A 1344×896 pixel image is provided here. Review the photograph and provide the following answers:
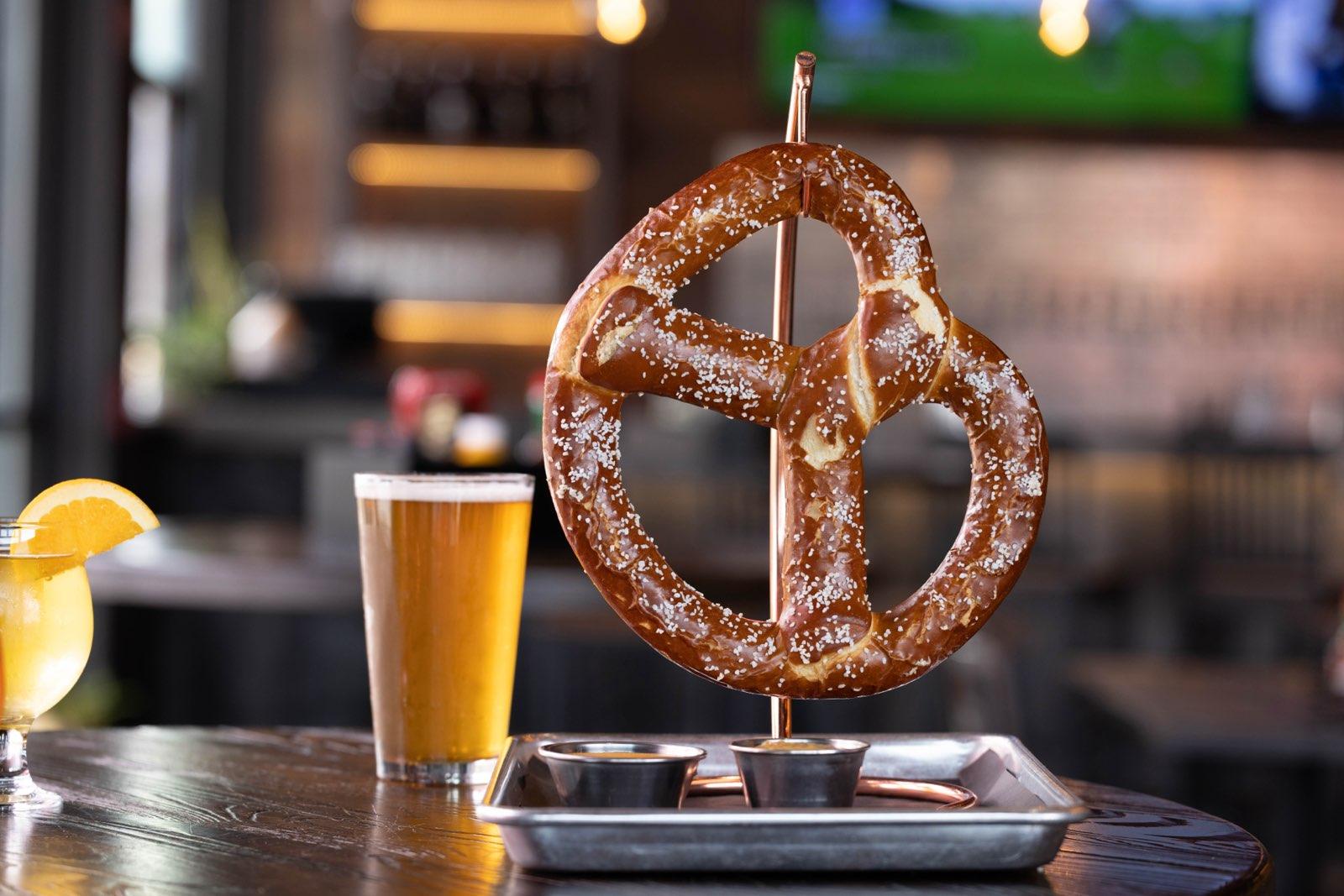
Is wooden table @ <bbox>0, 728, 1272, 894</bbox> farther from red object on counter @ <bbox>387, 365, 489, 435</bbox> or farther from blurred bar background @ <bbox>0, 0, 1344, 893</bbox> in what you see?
blurred bar background @ <bbox>0, 0, 1344, 893</bbox>

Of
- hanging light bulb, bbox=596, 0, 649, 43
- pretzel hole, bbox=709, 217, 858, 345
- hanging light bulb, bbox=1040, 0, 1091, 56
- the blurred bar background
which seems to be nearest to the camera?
hanging light bulb, bbox=1040, 0, 1091, 56

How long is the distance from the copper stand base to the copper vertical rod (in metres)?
0.04

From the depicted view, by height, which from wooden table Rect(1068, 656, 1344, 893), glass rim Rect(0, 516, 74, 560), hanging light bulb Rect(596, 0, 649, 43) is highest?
hanging light bulb Rect(596, 0, 649, 43)

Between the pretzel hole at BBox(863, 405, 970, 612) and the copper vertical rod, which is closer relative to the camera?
the copper vertical rod

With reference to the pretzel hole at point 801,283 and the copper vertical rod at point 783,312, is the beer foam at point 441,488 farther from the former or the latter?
the pretzel hole at point 801,283

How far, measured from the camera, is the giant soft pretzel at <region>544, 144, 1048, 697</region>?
30.0 inches

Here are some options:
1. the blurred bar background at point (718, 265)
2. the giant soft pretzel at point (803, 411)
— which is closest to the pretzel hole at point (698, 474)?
the blurred bar background at point (718, 265)

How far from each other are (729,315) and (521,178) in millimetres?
1021

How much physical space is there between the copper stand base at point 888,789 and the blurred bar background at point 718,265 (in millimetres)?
3306

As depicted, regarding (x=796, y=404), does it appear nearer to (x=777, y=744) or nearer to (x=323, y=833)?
(x=777, y=744)

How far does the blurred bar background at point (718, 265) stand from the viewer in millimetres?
4664

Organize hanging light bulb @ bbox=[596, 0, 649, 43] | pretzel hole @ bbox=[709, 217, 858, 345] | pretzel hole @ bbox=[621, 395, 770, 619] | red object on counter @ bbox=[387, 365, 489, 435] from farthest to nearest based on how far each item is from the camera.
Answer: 1. pretzel hole @ bbox=[709, 217, 858, 345]
2. pretzel hole @ bbox=[621, 395, 770, 619]
3. hanging light bulb @ bbox=[596, 0, 649, 43]
4. red object on counter @ bbox=[387, 365, 489, 435]

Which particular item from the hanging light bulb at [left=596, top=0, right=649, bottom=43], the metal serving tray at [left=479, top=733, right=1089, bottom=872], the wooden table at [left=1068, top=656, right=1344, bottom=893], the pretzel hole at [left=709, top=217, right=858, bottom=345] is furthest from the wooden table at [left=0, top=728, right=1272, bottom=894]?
the pretzel hole at [left=709, top=217, right=858, bottom=345]

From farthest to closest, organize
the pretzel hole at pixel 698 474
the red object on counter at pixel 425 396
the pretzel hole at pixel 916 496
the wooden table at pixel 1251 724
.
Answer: the pretzel hole at pixel 916 496, the pretzel hole at pixel 698 474, the red object on counter at pixel 425 396, the wooden table at pixel 1251 724
